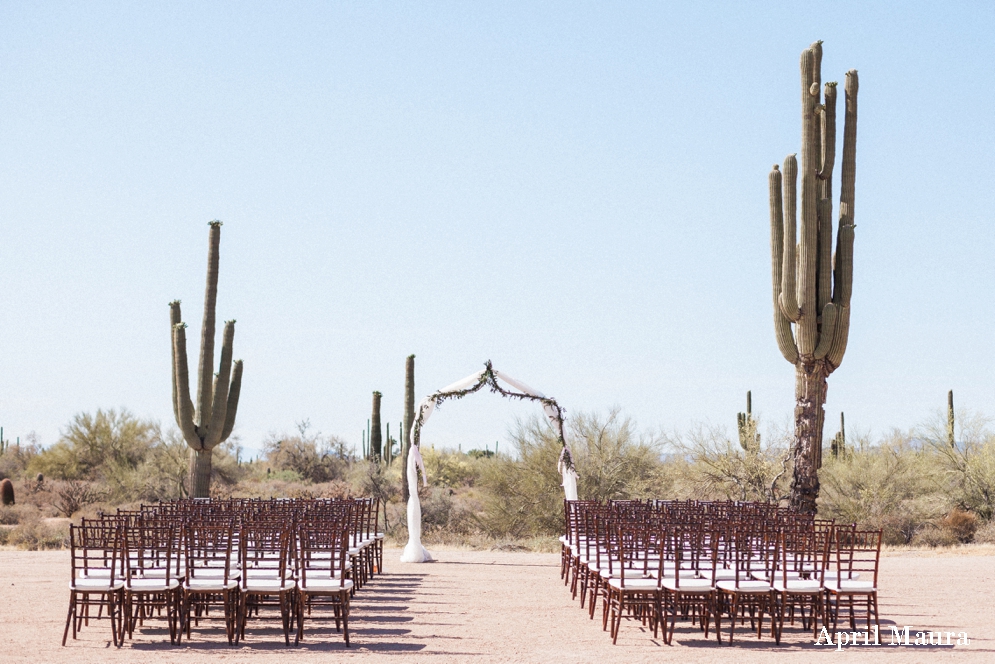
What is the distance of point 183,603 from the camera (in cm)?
933

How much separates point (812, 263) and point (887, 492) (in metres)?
8.82

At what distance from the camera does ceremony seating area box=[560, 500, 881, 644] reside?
923 centimetres

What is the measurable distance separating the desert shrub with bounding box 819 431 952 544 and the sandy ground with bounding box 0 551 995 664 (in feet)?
27.2

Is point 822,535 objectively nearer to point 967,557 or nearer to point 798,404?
point 798,404

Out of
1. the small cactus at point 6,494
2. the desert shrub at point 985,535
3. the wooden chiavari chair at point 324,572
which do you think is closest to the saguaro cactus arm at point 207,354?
the wooden chiavari chair at point 324,572

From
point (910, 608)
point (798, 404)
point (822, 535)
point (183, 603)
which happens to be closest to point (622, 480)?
point (798, 404)

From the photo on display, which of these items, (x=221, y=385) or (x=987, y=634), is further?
(x=221, y=385)

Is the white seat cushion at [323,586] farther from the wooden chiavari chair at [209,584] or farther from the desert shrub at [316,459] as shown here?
the desert shrub at [316,459]

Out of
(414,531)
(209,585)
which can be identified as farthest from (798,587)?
(414,531)

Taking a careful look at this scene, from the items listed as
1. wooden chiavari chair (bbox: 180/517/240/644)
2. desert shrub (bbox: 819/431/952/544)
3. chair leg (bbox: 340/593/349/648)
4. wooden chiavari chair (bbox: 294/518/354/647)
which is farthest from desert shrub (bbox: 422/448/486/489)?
chair leg (bbox: 340/593/349/648)

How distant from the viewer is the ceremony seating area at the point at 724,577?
9234mm

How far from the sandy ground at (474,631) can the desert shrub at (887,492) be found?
8304 millimetres

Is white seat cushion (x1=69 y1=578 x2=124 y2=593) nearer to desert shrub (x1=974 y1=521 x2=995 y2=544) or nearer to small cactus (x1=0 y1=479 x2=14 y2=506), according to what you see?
desert shrub (x1=974 y1=521 x2=995 y2=544)

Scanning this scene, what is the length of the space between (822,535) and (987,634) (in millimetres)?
1824
